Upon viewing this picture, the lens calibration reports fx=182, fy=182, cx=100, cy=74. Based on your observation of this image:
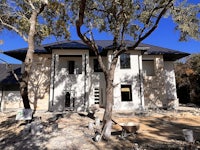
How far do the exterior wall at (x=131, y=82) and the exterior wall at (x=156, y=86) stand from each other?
2333 millimetres

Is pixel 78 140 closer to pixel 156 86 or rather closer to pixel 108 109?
pixel 108 109

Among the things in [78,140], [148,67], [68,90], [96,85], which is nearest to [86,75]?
[96,85]

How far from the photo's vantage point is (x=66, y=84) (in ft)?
64.5

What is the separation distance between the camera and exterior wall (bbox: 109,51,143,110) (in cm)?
1917

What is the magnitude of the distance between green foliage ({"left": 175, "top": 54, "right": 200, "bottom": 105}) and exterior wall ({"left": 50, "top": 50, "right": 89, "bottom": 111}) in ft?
Result: 54.0

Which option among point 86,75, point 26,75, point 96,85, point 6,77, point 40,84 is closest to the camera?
point 26,75

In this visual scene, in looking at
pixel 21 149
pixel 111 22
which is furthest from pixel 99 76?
pixel 21 149

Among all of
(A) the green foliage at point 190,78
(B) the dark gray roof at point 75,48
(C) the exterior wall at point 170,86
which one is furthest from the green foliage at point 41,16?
(A) the green foliage at point 190,78

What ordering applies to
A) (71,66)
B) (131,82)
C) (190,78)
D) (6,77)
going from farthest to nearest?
(190,78), (6,77), (71,66), (131,82)

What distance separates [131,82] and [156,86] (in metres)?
3.82

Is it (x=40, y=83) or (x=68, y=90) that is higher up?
(x=40, y=83)

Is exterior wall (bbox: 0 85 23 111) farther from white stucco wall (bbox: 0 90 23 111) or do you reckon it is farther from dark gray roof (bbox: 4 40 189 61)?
dark gray roof (bbox: 4 40 189 61)

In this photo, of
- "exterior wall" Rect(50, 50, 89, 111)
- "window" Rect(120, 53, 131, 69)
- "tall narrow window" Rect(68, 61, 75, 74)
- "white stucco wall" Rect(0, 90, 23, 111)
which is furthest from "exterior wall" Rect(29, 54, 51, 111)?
"window" Rect(120, 53, 131, 69)

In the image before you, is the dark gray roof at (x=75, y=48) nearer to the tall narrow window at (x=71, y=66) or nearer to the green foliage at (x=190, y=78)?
the tall narrow window at (x=71, y=66)
